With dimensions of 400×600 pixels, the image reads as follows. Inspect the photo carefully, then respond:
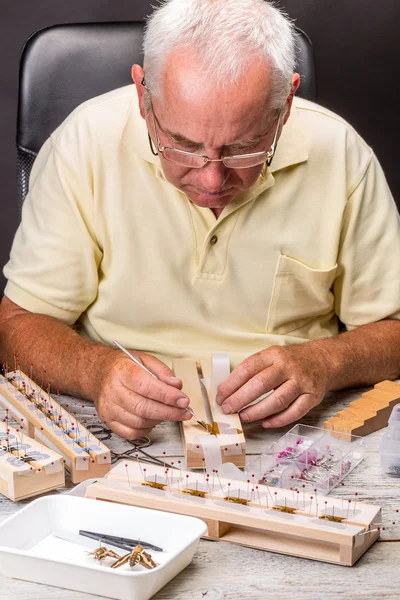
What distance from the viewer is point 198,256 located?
2.37m

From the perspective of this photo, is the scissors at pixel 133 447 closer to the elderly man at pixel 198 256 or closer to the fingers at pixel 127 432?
the fingers at pixel 127 432

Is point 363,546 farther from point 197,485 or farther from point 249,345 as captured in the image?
point 249,345

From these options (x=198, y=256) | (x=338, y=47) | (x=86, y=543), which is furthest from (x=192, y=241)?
(x=338, y=47)

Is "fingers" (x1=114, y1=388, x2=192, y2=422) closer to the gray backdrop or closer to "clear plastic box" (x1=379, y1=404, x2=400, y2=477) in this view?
"clear plastic box" (x1=379, y1=404, x2=400, y2=477)

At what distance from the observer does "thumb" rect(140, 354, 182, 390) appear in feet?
6.52

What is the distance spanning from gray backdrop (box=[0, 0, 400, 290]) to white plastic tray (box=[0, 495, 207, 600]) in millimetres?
2702

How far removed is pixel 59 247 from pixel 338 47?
6.69 feet

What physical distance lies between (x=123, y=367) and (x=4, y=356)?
457 millimetres

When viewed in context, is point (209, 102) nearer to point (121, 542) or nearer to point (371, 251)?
point (371, 251)

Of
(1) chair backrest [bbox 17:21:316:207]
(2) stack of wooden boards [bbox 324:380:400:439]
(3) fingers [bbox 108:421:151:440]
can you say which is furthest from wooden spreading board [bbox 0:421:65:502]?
(1) chair backrest [bbox 17:21:316:207]

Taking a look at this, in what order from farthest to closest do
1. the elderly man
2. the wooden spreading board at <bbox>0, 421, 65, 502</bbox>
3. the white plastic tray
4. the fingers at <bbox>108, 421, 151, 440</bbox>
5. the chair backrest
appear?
the chair backrest < the elderly man < the fingers at <bbox>108, 421, 151, 440</bbox> < the wooden spreading board at <bbox>0, 421, 65, 502</bbox> < the white plastic tray

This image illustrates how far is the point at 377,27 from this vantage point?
3.98 metres

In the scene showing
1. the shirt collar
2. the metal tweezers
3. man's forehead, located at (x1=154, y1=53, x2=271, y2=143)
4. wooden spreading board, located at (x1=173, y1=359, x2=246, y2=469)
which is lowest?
wooden spreading board, located at (x1=173, y1=359, x2=246, y2=469)

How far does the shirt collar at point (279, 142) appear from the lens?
7.66 ft
